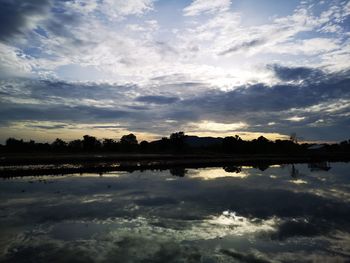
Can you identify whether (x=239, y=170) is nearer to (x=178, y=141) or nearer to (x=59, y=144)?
(x=178, y=141)

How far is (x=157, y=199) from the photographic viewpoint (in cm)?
2089

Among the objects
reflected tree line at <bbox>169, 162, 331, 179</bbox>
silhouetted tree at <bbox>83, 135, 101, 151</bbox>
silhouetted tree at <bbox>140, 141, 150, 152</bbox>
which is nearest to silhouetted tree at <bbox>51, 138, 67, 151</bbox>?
silhouetted tree at <bbox>83, 135, 101, 151</bbox>

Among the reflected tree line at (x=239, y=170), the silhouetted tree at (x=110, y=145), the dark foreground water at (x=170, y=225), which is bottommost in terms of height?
the dark foreground water at (x=170, y=225)

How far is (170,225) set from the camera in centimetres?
1438

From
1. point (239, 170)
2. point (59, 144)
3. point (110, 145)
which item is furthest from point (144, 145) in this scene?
point (239, 170)

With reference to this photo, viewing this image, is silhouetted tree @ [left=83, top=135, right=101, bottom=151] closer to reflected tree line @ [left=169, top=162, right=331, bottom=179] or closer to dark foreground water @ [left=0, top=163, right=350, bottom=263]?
reflected tree line @ [left=169, top=162, right=331, bottom=179]

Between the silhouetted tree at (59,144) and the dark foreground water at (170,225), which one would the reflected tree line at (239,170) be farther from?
the silhouetted tree at (59,144)

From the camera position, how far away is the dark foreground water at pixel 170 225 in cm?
1100

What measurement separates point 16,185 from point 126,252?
61.1 ft

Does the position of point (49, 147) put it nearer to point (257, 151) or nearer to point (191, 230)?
point (257, 151)

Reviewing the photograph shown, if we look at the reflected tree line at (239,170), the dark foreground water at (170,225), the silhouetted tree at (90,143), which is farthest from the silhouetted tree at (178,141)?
the dark foreground water at (170,225)

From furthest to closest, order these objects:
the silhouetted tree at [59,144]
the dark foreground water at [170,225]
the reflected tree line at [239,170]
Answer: the silhouetted tree at [59,144] → the reflected tree line at [239,170] → the dark foreground water at [170,225]

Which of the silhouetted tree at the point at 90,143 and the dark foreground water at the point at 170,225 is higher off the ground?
the silhouetted tree at the point at 90,143

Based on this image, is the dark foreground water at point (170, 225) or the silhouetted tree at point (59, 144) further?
the silhouetted tree at point (59, 144)
